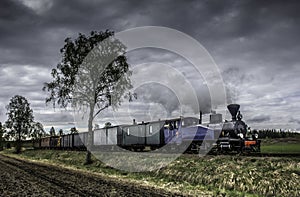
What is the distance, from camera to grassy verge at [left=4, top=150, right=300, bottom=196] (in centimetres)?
1273

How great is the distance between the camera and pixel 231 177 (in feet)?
48.0

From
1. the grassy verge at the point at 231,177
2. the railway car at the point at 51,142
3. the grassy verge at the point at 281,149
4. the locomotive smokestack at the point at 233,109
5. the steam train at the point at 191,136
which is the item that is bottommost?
the railway car at the point at 51,142

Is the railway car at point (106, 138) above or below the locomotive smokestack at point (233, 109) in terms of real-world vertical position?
below

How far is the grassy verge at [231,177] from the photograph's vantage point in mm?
12734

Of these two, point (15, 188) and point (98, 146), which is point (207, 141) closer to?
point (15, 188)

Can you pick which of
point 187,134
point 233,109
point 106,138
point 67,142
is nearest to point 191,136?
point 187,134

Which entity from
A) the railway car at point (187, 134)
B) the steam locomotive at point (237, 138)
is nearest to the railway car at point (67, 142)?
the railway car at point (187, 134)

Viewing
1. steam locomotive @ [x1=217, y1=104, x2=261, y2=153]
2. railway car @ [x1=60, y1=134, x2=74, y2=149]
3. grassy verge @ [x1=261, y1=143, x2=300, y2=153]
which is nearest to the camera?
steam locomotive @ [x1=217, y1=104, x2=261, y2=153]

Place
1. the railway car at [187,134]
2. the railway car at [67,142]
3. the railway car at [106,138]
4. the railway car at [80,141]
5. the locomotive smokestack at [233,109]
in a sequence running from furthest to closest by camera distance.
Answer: the railway car at [67,142] < the railway car at [80,141] < the railway car at [106,138] < the locomotive smokestack at [233,109] < the railway car at [187,134]

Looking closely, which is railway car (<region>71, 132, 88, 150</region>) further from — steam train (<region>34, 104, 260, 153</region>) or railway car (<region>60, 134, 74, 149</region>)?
steam train (<region>34, 104, 260, 153</region>)

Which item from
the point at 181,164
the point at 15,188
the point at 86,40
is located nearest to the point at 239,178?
the point at 181,164

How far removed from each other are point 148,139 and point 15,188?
20.2 m

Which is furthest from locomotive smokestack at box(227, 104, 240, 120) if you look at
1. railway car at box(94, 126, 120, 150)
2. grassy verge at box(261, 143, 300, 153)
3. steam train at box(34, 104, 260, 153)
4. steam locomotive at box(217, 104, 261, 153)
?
railway car at box(94, 126, 120, 150)

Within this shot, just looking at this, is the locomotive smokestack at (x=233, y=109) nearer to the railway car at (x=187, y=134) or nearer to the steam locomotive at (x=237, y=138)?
the steam locomotive at (x=237, y=138)
